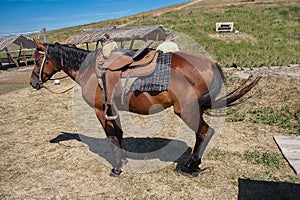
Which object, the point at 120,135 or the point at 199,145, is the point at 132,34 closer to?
the point at 120,135

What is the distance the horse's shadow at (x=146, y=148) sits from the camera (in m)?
4.86

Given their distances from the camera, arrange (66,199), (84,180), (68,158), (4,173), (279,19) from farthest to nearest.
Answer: (279,19), (68,158), (4,173), (84,180), (66,199)

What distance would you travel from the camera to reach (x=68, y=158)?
4973 mm

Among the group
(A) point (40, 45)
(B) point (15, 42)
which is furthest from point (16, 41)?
(A) point (40, 45)

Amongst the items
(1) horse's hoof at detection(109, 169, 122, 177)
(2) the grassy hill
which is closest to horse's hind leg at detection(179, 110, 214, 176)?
(1) horse's hoof at detection(109, 169, 122, 177)

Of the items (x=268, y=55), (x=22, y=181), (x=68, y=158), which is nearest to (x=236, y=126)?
(x=68, y=158)

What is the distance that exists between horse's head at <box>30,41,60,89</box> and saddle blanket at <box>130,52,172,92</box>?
197 centimetres

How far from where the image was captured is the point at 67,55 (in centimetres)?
454

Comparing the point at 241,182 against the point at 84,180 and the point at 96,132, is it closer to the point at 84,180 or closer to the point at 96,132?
the point at 84,180

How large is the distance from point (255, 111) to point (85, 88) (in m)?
4.77

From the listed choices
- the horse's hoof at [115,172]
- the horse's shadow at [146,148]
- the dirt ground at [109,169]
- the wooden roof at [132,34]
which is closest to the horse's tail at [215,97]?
the dirt ground at [109,169]

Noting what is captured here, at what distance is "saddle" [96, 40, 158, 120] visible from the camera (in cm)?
379

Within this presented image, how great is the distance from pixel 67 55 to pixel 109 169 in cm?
219

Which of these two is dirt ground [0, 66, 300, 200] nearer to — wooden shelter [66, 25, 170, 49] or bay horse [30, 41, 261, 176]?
bay horse [30, 41, 261, 176]
